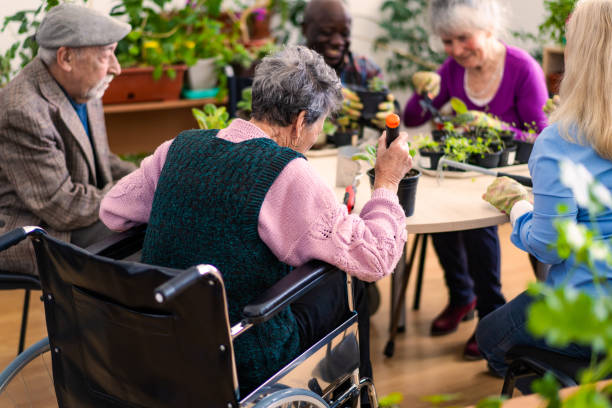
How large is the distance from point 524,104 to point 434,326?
3.22 feet

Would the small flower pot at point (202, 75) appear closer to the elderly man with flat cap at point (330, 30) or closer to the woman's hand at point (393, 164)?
the elderly man with flat cap at point (330, 30)

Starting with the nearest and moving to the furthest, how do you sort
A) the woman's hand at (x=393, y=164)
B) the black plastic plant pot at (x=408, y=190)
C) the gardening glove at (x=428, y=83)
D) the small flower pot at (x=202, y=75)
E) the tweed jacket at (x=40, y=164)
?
the woman's hand at (x=393, y=164)
the black plastic plant pot at (x=408, y=190)
the tweed jacket at (x=40, y=164)
the gardening glove at (x=428, y=83)
the small flower pot at (x=202, y=75)

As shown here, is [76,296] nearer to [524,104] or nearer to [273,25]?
[524,104]

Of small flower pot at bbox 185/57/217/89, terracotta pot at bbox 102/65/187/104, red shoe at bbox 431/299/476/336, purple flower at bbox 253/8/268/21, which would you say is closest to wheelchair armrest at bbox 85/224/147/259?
red shoe at bbox 431/299/476/336

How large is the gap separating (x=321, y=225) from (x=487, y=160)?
3.03 ft

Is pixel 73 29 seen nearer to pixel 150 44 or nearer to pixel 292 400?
pixel 292 400

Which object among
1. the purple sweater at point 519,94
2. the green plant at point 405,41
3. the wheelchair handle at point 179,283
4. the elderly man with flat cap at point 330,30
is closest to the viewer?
the wheelchair handle at point 179,283

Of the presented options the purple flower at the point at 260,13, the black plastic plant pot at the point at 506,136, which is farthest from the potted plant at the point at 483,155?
the purple flower at the point at 260,13

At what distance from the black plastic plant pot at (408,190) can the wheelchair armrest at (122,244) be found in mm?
631

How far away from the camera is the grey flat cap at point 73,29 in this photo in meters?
1.99

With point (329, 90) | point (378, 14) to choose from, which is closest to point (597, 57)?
point (329, 90)

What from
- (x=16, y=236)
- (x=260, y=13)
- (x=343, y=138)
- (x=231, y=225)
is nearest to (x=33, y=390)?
(x=16, y=236)

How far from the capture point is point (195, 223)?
132 cm

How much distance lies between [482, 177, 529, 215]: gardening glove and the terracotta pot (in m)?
2.36
